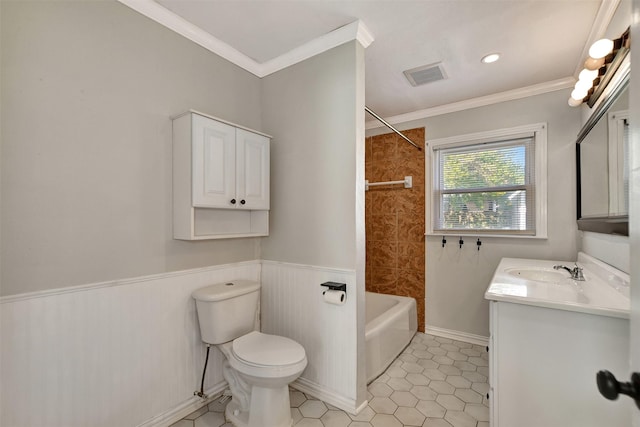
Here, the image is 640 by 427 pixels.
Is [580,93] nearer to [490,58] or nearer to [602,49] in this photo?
[602,49]

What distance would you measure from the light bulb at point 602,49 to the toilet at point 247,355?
7.40 feet

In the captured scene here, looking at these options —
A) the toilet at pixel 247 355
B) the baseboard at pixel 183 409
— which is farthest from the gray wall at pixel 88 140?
the baseboard at pixel 183 409

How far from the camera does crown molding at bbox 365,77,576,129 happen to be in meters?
2.46

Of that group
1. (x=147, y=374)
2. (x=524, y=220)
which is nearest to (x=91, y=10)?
(x=147, y=374)

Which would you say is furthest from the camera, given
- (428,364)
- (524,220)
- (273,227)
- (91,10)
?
(524,220)

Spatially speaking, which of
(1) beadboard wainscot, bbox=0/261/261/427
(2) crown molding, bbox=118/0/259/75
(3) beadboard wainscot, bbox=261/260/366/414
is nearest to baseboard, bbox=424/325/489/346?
(3) beadboard wainscot, bbox=261/260/366/414

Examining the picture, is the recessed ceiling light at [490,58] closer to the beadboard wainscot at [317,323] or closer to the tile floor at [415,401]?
the beadboard wainscot at [317,323]

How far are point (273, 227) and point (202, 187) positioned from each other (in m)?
0.67

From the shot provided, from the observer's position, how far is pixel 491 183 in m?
2.80

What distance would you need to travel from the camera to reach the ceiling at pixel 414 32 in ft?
5.45

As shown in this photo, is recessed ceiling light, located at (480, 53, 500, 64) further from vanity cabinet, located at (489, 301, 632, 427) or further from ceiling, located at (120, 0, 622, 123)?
vanity cabinet, located at (489, 301, 632, 427)

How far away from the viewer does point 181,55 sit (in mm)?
1839

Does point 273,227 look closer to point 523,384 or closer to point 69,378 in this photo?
point 69,378

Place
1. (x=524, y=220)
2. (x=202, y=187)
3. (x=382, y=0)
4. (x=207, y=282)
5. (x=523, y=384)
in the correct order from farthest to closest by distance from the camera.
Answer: (x=524, y=220)
(x=207, y=282)
(x=202, y=187)
(x=382, y=0)
(x=523, y=384)
